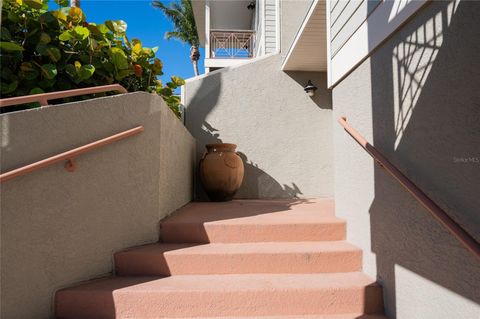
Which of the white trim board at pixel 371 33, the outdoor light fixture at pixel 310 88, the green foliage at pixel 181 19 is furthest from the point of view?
the green foliage at pixel 181 19

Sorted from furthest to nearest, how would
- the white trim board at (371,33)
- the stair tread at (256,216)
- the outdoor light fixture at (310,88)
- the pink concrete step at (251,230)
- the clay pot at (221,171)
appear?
the outdoor light fixture at (310,88) < the clay pot at (221,171) < the stair tread at (256,216) < the pink concrete step at (251,230) < the white trim board at (371,33)

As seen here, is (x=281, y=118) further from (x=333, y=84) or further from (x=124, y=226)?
(x=124, y=226)

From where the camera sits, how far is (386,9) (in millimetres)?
1944

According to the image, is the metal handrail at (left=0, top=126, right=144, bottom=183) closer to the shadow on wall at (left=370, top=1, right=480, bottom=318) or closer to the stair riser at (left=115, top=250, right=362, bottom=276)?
the stair riser at (left=115, top=250, right=362, bottom=276)

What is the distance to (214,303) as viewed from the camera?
1.94 m

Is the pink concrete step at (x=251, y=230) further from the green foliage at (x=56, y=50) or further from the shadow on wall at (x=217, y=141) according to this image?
the shadow on wall at (x=217, y=141)

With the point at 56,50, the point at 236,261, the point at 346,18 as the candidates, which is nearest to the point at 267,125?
the point at 346,18

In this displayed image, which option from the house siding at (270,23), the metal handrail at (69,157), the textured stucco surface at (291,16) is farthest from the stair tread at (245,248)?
the house siding at (270,23)

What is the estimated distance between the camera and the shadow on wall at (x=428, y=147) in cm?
133

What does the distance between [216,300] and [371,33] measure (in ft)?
6.86

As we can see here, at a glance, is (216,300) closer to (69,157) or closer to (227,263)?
(227,263)

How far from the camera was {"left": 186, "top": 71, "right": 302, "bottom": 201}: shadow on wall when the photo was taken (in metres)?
4.89

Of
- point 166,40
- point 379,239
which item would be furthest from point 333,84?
point 166,40

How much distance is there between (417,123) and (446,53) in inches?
14.9
